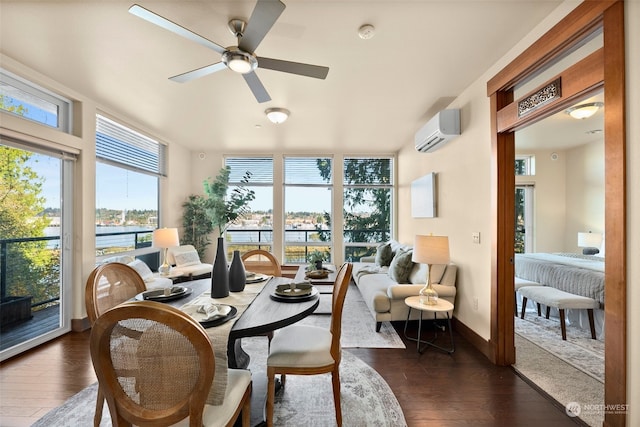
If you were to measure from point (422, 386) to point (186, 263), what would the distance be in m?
3.84

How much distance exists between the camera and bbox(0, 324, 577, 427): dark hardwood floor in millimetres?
1730

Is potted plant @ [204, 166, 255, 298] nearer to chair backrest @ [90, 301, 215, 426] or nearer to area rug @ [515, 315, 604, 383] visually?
chair backrest @ [90, 301, 215, 426]

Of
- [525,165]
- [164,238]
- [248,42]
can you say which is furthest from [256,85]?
[525,165]

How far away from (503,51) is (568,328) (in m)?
3.05

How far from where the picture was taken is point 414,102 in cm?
317

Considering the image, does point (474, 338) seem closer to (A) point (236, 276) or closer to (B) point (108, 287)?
(A) point (236, 276)

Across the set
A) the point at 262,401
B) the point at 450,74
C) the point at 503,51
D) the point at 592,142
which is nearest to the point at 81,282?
the point at 262,401

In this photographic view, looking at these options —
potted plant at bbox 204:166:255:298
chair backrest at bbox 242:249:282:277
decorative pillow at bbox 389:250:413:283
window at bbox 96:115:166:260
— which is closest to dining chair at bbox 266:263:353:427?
chair backrest at bbox 242:249:282:277

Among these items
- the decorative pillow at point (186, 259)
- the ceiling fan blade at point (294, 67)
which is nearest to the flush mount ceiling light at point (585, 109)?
the ceiling fan blade at point (294, 67)

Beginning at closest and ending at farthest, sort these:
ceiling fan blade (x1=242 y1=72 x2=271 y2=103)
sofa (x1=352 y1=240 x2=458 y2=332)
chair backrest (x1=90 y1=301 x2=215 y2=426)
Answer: chair backrest (x1=90 y1=301 x2=215 y2=426), ceiling fan blade (x1=242 y1=72 x2=271 y2=103), sofa (x1=352 y1=240 x2=458 y2=332)

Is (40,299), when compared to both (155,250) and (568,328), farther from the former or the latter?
(568,328)

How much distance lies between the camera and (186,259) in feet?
14.5

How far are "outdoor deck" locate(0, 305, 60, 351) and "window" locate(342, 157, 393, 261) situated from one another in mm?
4510

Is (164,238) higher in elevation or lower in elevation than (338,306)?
higher
